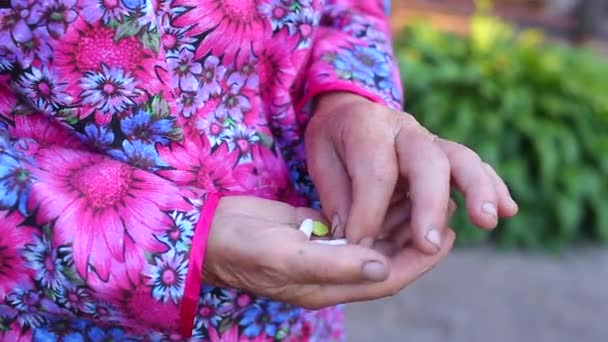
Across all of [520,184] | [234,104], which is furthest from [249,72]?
[520,184]

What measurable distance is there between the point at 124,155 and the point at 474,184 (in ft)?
1.31

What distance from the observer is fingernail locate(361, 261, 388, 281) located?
931mm

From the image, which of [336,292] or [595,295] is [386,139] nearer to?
[336,292]

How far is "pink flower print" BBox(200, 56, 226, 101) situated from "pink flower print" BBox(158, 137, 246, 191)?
2.5 inches

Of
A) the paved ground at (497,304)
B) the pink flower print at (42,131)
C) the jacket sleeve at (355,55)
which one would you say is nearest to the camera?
the pink flower print at (42,131)

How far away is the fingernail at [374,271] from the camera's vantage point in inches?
36.6

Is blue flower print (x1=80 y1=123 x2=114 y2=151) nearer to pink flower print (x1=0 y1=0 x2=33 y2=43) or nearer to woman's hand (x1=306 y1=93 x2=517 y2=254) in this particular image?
pink flower print (x1=0 y1=0 x2=33 y2=43)

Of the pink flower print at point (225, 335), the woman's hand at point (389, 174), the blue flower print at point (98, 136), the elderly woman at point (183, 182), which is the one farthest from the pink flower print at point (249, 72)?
the pink flower print at point (225, 335)

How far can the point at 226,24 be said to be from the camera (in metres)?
1.10

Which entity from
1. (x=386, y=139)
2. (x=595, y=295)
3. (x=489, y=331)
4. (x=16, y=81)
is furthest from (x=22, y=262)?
(x=595, y=295)

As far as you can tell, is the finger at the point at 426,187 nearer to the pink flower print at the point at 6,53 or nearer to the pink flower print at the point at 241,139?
the pink flower print at the point at 241,139

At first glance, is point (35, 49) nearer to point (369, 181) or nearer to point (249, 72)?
point (249, 72)

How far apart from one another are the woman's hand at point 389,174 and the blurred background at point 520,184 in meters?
2.51

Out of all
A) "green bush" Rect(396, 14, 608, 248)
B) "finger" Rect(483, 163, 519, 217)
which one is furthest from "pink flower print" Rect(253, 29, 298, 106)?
"green bush" Rect(396, 14, 608, 248)
